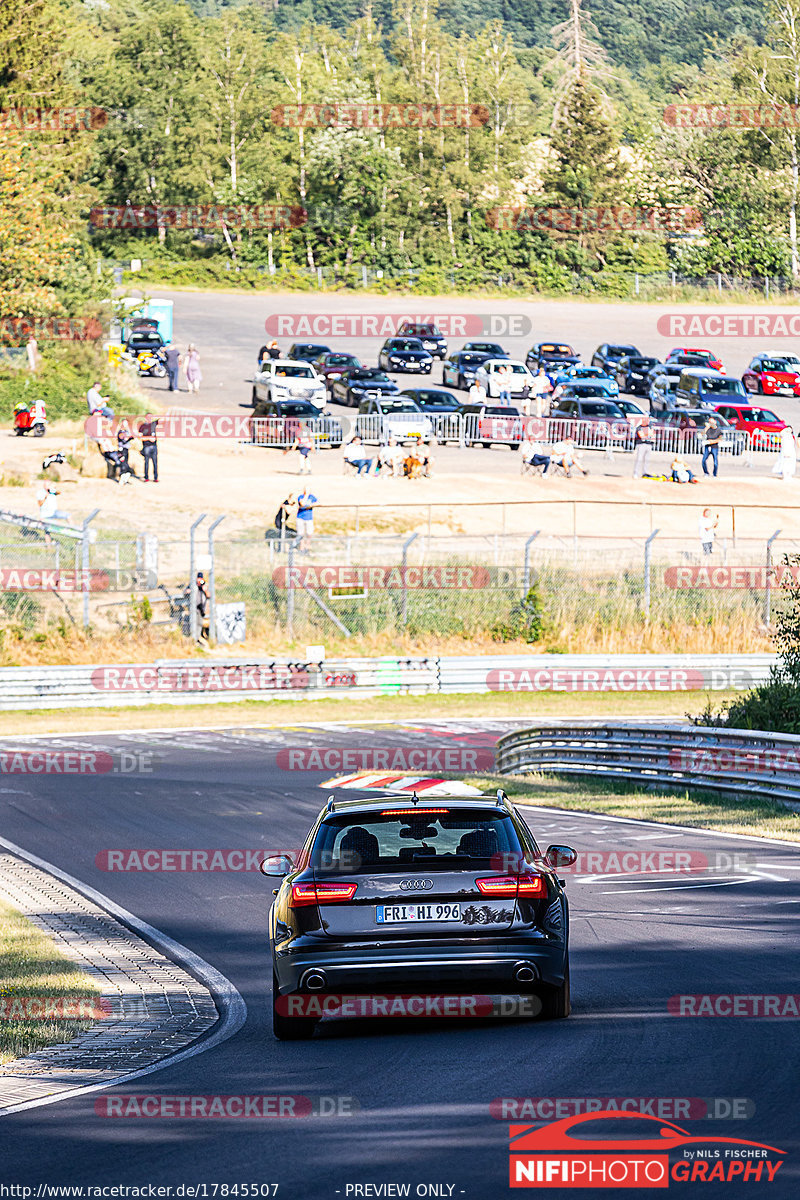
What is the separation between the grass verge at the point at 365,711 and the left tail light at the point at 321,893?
22855 mm

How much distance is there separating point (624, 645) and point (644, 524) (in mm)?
9385

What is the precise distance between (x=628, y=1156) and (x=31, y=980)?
590 cm

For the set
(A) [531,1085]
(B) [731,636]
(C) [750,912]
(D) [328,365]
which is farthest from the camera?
(D) [328,365]

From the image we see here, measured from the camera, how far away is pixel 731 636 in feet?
119

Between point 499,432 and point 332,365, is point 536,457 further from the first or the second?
point 332,365

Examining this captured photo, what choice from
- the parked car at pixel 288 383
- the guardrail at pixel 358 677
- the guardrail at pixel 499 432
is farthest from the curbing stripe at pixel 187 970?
the parked car at pixel 288 383

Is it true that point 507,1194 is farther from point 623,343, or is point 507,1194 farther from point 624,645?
point 623,343

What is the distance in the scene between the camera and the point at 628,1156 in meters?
6.03

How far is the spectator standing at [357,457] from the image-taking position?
5028 centimetres

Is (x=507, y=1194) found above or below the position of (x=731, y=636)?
above

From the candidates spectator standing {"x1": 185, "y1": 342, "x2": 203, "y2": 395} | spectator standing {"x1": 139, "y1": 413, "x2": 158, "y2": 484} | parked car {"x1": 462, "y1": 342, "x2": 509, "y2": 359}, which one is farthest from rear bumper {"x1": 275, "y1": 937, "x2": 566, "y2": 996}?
parked car {"x1": 462, "y1": 342, "x2": 509, "y2": 359}

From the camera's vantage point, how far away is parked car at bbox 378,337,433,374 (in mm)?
67375

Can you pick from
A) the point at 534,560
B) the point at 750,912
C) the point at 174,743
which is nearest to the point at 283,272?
the point at 534,560

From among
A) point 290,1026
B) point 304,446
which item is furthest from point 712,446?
point 290,1026
